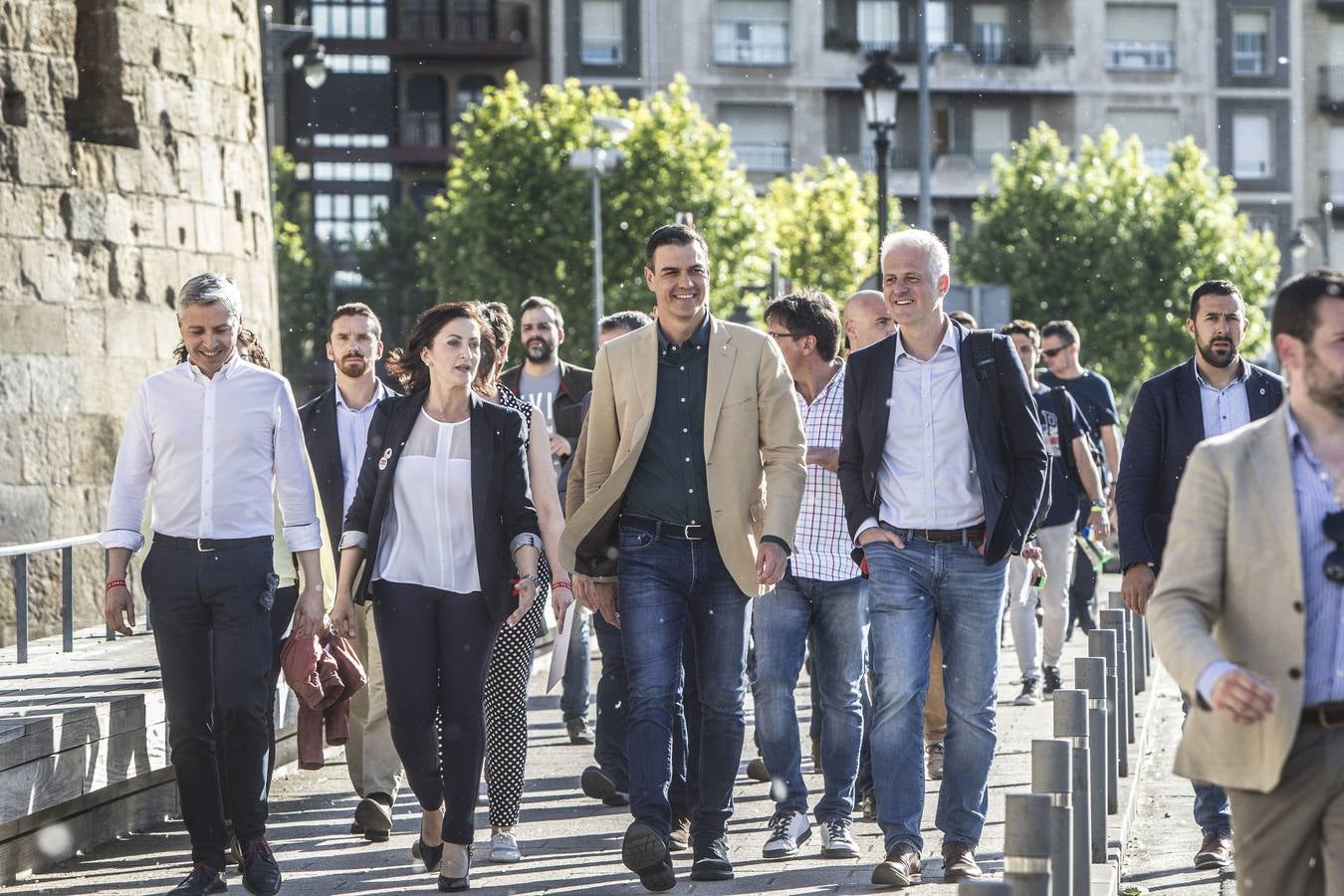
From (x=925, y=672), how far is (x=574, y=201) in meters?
42.0

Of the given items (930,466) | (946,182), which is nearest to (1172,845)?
(930,466)

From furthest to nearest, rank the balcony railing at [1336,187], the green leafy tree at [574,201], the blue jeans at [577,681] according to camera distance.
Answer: the balcony railing at [1336,187] < the green leafy tree at [574,201] < the blue jeans at [577,681]

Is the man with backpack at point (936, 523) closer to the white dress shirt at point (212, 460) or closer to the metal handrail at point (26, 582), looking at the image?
the white dress shirt at point (212, 460)

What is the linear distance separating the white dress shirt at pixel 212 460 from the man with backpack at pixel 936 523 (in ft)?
6.15

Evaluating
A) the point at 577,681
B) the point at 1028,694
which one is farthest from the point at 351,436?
the point at 1028,694

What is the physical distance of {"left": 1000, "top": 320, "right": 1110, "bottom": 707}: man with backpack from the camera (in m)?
11.8

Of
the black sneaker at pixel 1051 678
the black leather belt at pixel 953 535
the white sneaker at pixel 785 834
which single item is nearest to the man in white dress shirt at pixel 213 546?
the white sneaker at pixel 785 834

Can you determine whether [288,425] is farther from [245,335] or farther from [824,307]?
[824,307]

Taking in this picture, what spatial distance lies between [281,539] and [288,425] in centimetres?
66

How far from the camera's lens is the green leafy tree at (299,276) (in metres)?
61.2

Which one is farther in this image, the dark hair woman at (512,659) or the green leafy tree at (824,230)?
the green leafy tree at (824,230)

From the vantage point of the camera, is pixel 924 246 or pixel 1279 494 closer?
pixel 1279 494

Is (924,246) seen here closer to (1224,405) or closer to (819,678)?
(1224,405)

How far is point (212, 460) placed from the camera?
22.9 ft
